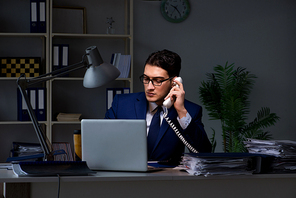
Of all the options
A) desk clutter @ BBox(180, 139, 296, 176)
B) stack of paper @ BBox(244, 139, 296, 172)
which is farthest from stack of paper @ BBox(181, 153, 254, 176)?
stack of paper @ BBox(244, 139, 296, 172)

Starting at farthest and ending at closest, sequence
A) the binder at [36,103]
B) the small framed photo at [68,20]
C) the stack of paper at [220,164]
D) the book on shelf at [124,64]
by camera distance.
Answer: the small framed photo at [68,20], the book on shelf at [124,64], the binder at [36,103], the stack of paper at [220,164]

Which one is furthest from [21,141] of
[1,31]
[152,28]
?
[152,28]

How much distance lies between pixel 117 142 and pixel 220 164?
Answer: 43 centimetres

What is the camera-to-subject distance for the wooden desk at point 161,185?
1.22 m

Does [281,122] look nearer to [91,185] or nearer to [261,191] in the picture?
[261,191]

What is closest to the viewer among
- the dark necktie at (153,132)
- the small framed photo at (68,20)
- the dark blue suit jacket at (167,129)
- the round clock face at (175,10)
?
the dark blue suit jacket at (167,129)

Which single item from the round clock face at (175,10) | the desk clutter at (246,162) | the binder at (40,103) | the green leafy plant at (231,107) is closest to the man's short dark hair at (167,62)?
the desk clutter at (246,162)

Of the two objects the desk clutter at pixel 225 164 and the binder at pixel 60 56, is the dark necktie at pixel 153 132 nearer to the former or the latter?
the desk clutter at pixel 225 164

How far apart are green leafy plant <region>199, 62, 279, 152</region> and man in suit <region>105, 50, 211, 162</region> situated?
3.91 ft

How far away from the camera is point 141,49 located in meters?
3.68

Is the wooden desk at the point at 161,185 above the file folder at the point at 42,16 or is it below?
below

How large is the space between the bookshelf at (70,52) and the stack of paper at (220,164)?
2139mm

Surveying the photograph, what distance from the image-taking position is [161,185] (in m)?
1.29

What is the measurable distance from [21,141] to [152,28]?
6.25ft
